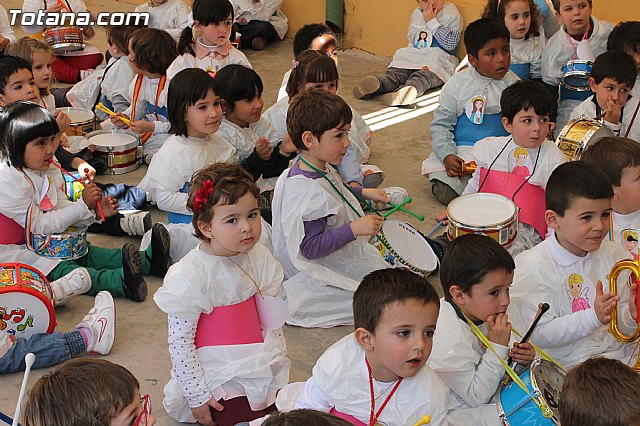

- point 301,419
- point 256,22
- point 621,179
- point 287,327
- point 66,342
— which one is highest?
point 301,419

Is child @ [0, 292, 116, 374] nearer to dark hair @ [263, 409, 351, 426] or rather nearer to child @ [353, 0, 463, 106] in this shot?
dark hair @ [263, 409, 351, 426]

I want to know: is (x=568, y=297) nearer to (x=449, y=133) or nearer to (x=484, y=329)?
(x=484, y=329)

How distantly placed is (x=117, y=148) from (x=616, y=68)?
2.45m

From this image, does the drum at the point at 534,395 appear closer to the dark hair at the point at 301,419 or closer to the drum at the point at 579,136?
the dark hair at the point at 301,419

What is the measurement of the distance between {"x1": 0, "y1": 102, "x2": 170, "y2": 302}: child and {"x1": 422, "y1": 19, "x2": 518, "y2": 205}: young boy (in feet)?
5.24

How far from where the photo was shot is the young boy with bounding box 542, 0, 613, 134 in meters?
5.22

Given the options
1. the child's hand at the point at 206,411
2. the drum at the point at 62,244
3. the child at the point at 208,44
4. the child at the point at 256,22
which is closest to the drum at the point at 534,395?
the child's hand at the point at 206,411

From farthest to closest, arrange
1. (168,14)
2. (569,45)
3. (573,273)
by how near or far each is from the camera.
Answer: (168,14), (569,45), (573,273)

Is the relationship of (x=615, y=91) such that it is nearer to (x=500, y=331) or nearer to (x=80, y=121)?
(x=500, y=331)

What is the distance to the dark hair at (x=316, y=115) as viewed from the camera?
366 centimetres

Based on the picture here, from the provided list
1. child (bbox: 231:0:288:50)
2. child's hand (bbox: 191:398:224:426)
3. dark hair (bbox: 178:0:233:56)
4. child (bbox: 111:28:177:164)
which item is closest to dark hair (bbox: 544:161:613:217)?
child's hand (bbox: 191:398:224:426)

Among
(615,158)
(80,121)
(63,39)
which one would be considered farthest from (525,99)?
(63,39)

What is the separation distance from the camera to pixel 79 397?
207cm

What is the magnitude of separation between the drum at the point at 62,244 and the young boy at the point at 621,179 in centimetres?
196
